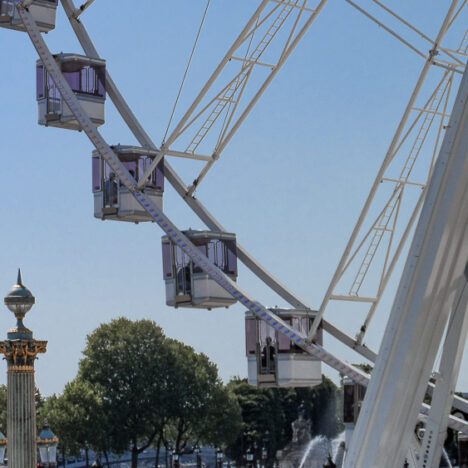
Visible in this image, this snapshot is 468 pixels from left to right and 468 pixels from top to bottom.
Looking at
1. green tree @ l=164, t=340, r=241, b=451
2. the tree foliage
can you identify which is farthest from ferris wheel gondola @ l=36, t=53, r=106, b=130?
Result: green tree @ l=164, t=340, r=241, b=451

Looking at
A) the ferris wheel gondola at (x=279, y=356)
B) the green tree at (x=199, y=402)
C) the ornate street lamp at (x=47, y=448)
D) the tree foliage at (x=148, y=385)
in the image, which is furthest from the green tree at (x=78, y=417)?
the ornate street lamp at (x=47, y=448)

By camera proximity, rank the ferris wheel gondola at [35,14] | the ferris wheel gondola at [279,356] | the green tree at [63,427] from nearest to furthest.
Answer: the ferris wheel gondola at [279,356], the ferris wheel gondola at [35,14], the green tree at [63,427]

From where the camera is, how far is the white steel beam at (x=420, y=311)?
707 inches

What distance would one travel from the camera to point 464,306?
1983cm

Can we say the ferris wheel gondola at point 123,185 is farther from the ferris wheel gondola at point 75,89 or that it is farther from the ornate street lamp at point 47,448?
the ornate street lamp at point 47,448

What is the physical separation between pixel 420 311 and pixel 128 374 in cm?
7795

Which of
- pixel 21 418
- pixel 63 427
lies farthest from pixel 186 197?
pixel 63 427

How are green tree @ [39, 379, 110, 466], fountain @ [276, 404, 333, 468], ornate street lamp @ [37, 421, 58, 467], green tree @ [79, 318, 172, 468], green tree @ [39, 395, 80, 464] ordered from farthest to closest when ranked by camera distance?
1. fountain @ [276, 404, 333, 468]
2. green tree @ [79, 318, 172, 468]
3. green tree @ [39, 379, 110, 466]
4. green tree @ [39, 395, 80, 464]
5. ornate street lamp @ [37, 421, 58, 467]

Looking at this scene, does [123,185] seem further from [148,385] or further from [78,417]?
[148,385]

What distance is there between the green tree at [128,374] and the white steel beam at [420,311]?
7414 centimetres

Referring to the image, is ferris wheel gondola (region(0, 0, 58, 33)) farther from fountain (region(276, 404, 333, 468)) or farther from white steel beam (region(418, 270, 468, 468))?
fountain (region(276, 404, 333, 468))

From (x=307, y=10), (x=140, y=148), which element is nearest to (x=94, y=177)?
(x=140, y=148)

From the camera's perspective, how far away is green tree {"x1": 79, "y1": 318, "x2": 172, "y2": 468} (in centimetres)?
9362

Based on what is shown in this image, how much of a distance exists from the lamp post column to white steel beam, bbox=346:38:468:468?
10.8 metres
